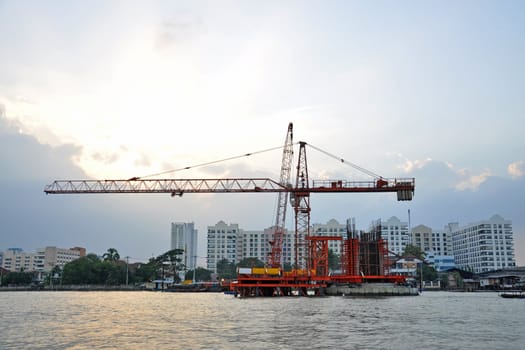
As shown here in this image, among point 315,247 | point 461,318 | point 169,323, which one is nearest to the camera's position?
point 169,323

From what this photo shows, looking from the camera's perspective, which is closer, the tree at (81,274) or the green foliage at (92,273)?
the tree at (81,274)

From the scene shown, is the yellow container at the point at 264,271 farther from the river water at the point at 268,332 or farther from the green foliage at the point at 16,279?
the green foliage at the point at 16,279

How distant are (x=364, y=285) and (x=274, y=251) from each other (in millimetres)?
28989

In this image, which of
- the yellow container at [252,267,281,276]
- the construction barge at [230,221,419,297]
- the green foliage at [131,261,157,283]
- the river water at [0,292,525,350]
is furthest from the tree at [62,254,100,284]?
the river water at [0,292,525,350]

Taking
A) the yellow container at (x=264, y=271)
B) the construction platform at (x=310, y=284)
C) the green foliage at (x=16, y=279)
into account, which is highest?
the yellow container at (x=264, y=271)

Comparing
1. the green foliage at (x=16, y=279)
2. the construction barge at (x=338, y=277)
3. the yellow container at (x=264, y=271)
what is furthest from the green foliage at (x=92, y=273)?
the yellow container at (x=264, y=271)

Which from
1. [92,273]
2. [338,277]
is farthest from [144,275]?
[338,277]

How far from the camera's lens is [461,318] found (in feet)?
154

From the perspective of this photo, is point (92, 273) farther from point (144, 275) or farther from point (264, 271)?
point (264, 271)

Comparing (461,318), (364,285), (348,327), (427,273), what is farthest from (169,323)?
Answer: (427,273)

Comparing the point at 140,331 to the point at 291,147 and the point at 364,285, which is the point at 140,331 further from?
the point at 291,147

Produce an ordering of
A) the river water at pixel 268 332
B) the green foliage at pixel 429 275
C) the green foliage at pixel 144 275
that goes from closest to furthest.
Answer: the river water at pixel 268 332 → the green foliage at pixel 429 275 → the green foliage at pixel 144 275

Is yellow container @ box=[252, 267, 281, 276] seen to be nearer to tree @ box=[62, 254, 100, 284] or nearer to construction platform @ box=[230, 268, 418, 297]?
construction platform @ box=[230, 268, 418, 297]

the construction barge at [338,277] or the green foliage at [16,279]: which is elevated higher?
the construction barge at [338,277]
